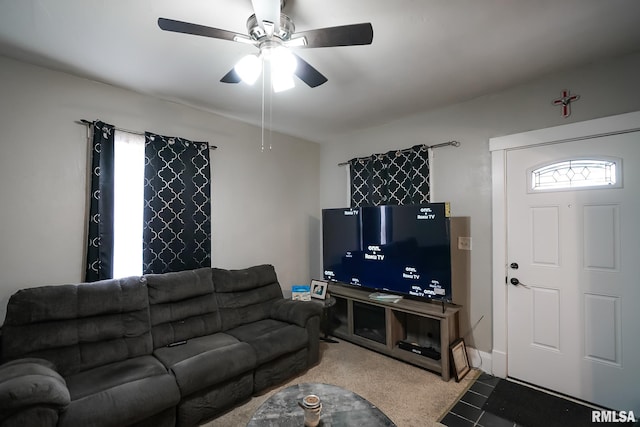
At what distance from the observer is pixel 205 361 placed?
6.91ft

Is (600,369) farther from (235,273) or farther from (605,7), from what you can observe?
(235,273)

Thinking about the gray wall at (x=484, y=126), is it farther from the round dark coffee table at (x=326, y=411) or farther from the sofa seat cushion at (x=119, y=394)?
the sofa seat cushion at (x=119, y=394)

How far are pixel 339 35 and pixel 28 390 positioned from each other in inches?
90.7

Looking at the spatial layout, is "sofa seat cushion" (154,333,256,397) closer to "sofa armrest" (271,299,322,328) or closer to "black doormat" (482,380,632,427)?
"sofa armrest" (271,299,322,328)

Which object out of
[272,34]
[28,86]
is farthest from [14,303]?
[272,34]

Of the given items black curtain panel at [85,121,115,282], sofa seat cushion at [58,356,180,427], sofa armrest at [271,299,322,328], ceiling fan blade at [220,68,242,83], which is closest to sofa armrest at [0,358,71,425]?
sofa seat cushion at [58,356,180,427]

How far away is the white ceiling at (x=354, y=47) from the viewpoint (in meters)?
1.69

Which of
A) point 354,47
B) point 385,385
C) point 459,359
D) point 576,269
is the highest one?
point 354,47

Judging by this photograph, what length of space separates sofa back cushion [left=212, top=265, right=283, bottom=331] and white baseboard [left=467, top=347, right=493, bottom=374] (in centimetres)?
203

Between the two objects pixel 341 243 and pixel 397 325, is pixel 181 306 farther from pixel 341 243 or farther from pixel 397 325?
pixel 397 325

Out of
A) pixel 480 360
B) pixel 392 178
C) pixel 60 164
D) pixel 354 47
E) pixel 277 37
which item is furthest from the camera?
pixel 392 178

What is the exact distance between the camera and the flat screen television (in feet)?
9.32

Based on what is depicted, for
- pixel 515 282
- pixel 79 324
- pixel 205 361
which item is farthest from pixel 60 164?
pixel 515 282

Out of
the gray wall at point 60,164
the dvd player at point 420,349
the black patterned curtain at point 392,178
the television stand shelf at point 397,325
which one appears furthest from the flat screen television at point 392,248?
the gray wall at point 60,164
